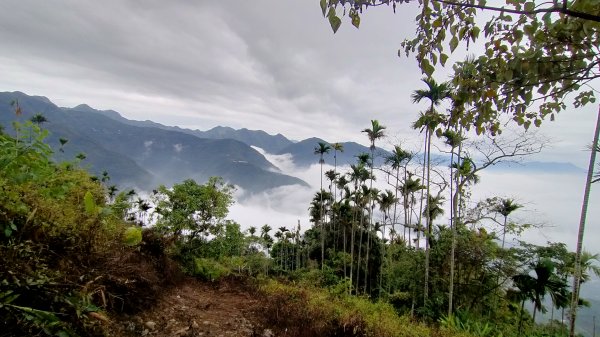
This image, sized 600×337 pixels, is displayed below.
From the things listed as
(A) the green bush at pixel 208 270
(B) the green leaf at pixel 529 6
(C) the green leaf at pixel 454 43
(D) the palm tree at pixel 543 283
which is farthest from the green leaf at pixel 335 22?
(D) the palm tree at pixel 543 283

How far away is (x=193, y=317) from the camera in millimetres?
A: 5668

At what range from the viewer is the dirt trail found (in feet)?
14.4

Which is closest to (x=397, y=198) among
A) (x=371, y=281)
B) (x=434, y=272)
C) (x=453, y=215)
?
(x=371, y=281)

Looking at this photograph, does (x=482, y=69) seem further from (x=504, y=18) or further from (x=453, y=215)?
(x=453, y=215)

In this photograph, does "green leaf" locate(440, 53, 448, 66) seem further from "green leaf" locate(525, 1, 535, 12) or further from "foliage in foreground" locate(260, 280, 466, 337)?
"foliage in foreground" locate(260, 280, 466, 337)

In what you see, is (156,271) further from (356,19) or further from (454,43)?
(454,43)

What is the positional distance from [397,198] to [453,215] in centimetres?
2302

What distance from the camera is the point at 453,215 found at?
Answer: 756 inches

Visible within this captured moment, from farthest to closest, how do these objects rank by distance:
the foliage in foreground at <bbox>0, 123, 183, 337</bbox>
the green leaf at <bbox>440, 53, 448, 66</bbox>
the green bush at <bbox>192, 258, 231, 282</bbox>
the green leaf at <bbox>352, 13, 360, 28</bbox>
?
1. the green bush at <bbox>192, 258, 231, 282</bbox>
2. the foliage in foreground at <bbox>0, 123, 183, 337</bbox>
3. the green leaf at <bbox>440, 53, 448, 66</bbox>
4. the green leaf at <bbox>352, 13, 360, 28</bbox>

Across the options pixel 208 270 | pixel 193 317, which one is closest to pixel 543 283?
pixel 208 270

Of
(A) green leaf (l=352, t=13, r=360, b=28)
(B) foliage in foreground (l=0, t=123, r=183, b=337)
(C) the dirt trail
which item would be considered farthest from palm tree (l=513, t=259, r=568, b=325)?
(A) green leaf (l=352, t=13, r=360, b=28)

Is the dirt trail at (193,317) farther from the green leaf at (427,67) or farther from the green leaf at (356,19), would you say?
the green leaf at (427,67)

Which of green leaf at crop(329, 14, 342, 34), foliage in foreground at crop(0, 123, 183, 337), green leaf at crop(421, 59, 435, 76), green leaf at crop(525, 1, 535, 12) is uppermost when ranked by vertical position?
green leaf at crop(525, 1, 535, 12)

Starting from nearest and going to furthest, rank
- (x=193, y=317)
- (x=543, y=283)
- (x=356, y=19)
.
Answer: (x=356, y=19) → (x=193, y=317) → (x=543, y=283)
